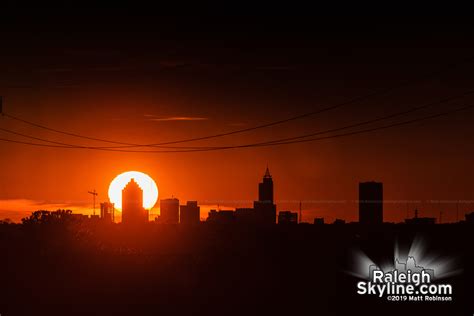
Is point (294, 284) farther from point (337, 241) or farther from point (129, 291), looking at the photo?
point (337, 241)

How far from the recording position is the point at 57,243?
147125mm

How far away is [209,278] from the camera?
104 metres

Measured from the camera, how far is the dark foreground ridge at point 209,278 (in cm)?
7844

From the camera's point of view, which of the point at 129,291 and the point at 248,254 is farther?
the point at 248,254

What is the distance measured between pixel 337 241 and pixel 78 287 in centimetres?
5669

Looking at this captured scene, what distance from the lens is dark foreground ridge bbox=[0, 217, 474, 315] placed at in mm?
78438

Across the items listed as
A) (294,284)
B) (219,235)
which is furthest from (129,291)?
(219,235)

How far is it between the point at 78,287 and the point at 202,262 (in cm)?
3149

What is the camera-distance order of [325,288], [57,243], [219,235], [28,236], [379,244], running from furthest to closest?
1. [219,235]
2. [28,236]
3. [57,243]
4. [379,244]
5. [325,288]

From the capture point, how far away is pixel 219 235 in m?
198

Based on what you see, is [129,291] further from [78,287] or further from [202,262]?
[202,262]

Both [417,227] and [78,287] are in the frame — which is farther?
[417,227]

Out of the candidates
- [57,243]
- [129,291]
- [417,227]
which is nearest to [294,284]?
[129,291]

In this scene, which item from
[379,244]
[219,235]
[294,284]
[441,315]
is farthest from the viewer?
[219,235]
